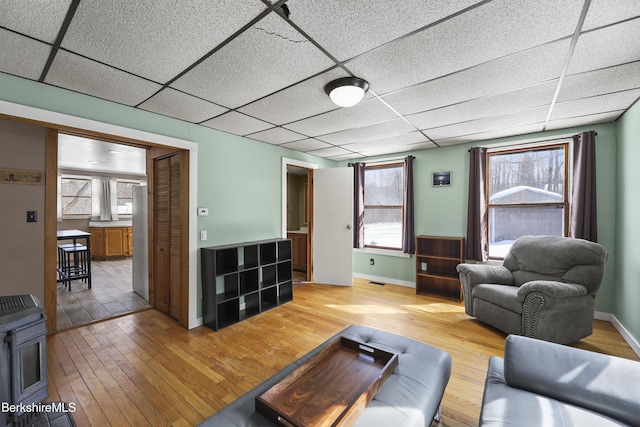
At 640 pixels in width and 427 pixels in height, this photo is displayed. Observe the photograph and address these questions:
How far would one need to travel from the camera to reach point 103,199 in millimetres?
7555

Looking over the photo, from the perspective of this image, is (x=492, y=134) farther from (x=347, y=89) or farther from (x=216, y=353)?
(x=216, y=353)

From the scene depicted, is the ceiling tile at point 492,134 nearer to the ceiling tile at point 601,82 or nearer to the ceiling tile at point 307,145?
the ceiling tile at point 601,82

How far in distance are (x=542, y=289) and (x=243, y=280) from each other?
10.9 ft

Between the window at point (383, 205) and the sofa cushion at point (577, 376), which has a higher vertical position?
the window at point (383, 205)

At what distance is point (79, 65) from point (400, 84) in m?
2.38

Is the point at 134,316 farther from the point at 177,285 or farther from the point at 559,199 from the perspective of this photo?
the point at 559,199

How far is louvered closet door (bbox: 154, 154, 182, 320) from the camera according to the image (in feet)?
10.8

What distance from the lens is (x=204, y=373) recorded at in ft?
7.27

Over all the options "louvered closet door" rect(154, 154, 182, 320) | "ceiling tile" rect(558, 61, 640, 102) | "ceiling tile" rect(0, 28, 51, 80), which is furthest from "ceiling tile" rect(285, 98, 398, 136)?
"ceiling tile" rect(0, 28, 51, 80)

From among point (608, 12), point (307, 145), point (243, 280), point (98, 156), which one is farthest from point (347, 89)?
point (98, 156)

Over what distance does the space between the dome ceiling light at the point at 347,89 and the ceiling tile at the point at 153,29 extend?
867 millimetres

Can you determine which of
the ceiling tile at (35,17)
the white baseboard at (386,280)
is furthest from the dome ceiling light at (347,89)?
the white baseboard at (386,280)

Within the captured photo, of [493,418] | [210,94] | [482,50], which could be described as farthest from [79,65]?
[493,418]

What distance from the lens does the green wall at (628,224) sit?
2.59m
